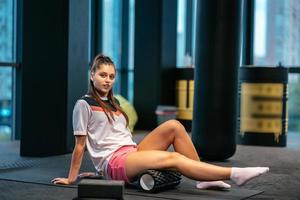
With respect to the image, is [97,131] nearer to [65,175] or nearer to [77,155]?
[77,155]

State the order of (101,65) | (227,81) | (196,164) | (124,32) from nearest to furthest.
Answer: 1. (196,164)
2. (101,65)
3. (227,81)
4. (124,32)

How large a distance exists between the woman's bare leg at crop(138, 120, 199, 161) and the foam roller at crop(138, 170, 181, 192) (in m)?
0.18

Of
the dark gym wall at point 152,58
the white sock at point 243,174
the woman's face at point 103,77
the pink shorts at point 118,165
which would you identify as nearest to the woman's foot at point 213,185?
the white sock at point 243,174

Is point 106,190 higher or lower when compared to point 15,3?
lower

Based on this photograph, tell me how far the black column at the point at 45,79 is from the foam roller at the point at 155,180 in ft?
6.64

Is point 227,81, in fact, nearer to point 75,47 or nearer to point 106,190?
point 75,47

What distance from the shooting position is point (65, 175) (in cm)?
393

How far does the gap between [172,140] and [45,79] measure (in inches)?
82.7

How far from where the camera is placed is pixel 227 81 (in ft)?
15.5

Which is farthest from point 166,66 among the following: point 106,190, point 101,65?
point 106,190

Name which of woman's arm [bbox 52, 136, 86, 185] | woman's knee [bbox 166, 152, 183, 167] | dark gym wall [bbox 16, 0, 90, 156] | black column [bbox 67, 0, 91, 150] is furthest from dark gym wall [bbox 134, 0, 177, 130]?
woman's knee [bbox 166, 152, 183, 167]

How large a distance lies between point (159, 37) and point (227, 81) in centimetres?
339

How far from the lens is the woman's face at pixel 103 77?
338 cm

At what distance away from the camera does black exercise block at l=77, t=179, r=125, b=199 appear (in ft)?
9.29
